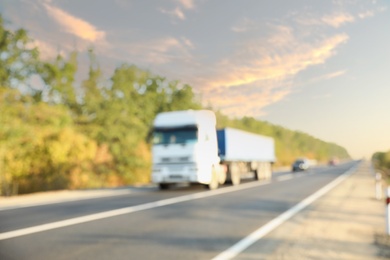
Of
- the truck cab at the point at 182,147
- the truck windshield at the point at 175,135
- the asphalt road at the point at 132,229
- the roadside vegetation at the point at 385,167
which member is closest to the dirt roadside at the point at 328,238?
the asphalt road at the point at 132,229

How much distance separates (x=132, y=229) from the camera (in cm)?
938

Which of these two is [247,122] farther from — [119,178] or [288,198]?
[288,198]

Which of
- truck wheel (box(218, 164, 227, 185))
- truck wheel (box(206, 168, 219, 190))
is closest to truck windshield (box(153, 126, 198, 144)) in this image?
truck wheel (box(206, 168, 219, 190))

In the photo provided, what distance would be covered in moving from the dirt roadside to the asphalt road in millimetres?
653

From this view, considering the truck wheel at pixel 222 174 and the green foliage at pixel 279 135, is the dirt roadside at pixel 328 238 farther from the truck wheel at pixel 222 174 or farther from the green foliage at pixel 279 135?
the green foliage at pixel 279 135

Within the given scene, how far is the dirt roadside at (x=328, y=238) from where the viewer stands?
6.95 meters

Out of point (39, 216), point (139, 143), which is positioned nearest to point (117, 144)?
point (139, 143)

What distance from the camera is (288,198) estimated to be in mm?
16875

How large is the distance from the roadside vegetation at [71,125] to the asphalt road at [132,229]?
822cm

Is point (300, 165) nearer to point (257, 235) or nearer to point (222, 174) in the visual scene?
point (222, 174)

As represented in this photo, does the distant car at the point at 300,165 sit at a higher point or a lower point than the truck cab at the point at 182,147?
lower

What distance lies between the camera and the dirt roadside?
6949mm

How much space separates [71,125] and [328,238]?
28.1 meters

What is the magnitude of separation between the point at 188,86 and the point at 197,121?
3852 cm
